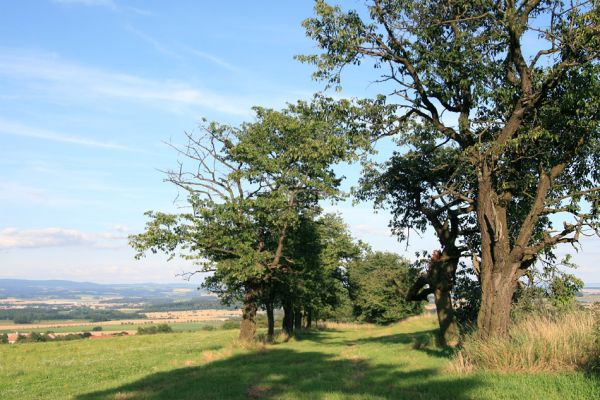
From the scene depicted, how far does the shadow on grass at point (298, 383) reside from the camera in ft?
34.3

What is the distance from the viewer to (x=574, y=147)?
13.9 meters

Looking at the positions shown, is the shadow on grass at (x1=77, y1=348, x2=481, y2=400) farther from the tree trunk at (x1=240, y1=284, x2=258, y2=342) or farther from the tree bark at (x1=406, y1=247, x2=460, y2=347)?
the tree trunk at (x1=240, y1=284, x2=258, y2=342)

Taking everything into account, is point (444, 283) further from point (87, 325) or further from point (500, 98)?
point (87, 325)

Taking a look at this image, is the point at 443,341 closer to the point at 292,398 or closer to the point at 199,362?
the point at 199,362

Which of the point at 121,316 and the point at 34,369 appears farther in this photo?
the point at 121,316

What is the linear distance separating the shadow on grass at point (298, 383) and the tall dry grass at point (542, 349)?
1153 millimetres

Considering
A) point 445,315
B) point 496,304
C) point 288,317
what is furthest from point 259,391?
point 288,317

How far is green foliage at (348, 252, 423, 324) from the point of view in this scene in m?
57.3

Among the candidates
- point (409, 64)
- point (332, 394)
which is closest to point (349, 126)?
point (409, 64)

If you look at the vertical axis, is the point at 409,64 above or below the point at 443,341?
above

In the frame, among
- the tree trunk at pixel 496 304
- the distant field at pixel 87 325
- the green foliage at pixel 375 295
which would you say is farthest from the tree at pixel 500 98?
the distant field at pixel 87 325

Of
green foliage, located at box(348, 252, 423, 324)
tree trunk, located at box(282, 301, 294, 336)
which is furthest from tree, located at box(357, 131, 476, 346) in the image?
green foliage, located at box(348, 252, 423, 324)

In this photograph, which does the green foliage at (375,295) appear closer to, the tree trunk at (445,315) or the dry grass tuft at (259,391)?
the tree trunk at (445,315)

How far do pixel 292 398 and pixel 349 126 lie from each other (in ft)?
31.1
